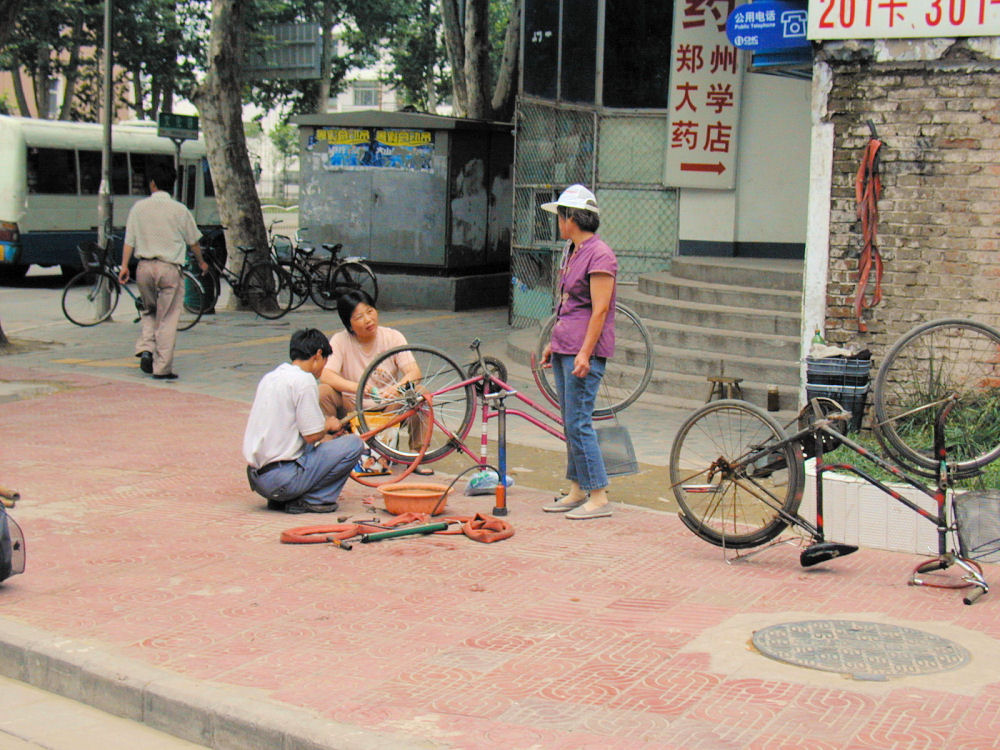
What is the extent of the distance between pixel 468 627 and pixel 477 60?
17209mm

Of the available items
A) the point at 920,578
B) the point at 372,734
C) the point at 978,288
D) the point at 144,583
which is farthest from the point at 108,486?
the point at 978,288

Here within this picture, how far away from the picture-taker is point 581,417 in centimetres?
713

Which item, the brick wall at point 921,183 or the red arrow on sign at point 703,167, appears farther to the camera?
the red arrow on sign at point 703,167

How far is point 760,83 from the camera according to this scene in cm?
1366

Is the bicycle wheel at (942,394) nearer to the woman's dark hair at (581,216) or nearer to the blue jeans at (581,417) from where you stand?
the blue jeans at (581,417)

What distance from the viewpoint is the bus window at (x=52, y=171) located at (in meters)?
21.3

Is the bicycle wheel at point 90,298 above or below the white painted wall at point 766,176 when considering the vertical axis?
below

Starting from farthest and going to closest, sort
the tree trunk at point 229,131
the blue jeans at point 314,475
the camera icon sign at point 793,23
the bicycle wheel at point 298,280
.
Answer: the bicycle wheel at point 298,280 → the tree trunk at point 229,131 → the camera icon sign at point 793,23 → the blue jeans at point 314,475

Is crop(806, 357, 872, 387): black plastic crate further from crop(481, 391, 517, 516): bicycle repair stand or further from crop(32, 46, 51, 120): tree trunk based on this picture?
crop(32, 46, 51, 120): tree trunk

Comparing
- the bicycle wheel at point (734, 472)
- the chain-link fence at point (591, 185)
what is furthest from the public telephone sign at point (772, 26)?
the chain-link fence at point (591, 185)

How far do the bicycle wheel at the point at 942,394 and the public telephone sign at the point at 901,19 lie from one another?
1.91m

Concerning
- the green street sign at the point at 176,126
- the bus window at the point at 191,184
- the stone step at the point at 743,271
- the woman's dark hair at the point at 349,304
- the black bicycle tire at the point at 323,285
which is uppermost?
the green street sign at the point at 176,126

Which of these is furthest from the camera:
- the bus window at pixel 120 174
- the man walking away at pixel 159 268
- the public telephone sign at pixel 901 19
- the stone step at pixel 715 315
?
the bus window at pixel 120 174

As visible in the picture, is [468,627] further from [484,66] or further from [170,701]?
[484,66]
